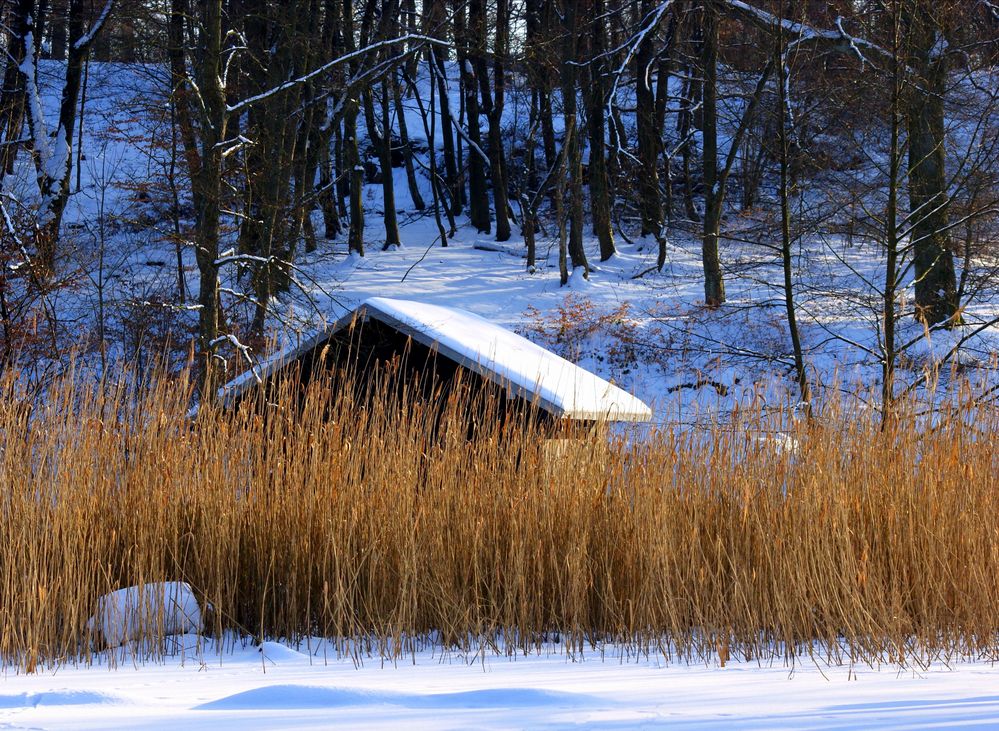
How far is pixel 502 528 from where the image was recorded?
496 centimetres

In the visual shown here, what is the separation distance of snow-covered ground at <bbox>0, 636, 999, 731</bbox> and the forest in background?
6.67ft

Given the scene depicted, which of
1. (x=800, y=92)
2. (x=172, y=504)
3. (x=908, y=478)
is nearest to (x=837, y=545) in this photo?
(x=908, y=478)

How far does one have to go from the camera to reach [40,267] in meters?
9.16

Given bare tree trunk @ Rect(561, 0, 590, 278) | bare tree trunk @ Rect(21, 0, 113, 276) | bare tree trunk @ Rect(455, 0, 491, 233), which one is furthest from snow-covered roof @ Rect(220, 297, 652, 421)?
bare tree trunk @ Rect(455, 0, 491, 233)

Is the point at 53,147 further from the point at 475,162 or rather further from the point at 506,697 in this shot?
the point at 475,162

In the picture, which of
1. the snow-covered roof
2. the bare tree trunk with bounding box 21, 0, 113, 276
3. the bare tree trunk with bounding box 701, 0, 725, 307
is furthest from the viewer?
the bare tree trunk with bounding box 701, 0, 725, 307

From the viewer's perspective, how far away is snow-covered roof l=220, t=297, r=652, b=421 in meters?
6.30

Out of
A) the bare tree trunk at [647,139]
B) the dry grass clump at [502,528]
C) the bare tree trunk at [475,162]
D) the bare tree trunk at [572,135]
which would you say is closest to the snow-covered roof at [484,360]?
the dry grass clump at [502,528]

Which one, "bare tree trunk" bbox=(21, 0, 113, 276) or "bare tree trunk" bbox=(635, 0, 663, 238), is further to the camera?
"bare tree trunk" bbox=(635, 0, 663, 238)

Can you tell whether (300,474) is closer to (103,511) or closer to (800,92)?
(103,511)

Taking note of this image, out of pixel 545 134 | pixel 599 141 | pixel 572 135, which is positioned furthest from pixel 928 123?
pixel 545 134

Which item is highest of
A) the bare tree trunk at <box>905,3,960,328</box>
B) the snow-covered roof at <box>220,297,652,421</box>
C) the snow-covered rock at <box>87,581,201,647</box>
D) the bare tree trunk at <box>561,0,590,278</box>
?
the bare tree trunk at <box>561,0,590,278</box>

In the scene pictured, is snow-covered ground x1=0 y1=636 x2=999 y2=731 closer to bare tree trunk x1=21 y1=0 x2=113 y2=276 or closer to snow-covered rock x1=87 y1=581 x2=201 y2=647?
snow-covered rock x1=87 y1=581 x2=201 y2=647

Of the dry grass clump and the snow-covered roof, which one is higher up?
the snow-covered roof
